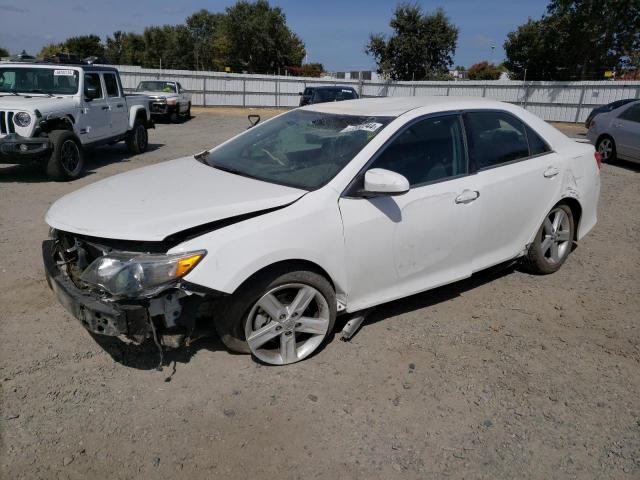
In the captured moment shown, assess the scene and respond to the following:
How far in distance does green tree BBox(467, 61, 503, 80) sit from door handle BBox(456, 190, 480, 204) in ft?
196

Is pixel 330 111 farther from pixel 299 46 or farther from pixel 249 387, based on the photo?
pixel 299 46

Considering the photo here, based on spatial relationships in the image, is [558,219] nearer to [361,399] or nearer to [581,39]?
[361,399]

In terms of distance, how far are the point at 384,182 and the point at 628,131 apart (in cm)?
1032

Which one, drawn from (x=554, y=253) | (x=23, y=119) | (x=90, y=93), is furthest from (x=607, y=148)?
(x=23, y=119)

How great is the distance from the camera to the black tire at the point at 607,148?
38.0ft

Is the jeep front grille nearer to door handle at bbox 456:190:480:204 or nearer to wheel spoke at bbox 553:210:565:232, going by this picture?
door handle at bbox 456:190:480:204

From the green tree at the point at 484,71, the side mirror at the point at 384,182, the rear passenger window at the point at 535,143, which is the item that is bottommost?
the side mirror at the point at 384,182

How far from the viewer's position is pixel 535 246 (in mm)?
4570

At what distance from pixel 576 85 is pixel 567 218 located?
25.1m

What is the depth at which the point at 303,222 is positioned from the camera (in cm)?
306

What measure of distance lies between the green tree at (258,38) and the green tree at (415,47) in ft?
56.8

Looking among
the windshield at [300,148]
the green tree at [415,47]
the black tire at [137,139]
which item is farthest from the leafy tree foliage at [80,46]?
the windshield at [300,148]

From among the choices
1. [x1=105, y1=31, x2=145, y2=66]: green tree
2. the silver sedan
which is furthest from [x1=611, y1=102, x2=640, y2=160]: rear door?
[x1=105, y1=31, x2=145, y2=66]: green tree

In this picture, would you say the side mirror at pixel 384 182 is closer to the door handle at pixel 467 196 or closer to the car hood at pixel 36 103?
the door handle at pixel 467 196
